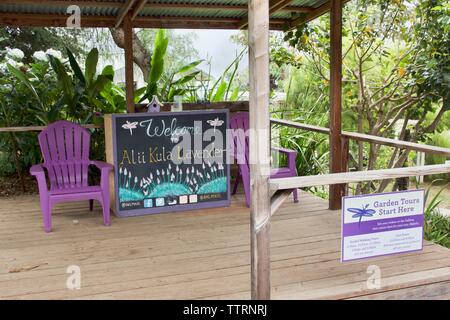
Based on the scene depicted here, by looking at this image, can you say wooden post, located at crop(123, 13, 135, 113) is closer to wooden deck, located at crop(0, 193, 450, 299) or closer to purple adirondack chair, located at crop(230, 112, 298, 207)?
purple adirondack chair, located at crop(230, 112, 298, 207)

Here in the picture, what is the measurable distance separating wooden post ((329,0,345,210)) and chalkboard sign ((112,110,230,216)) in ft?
3.76

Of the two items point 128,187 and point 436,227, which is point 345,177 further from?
point 436,227

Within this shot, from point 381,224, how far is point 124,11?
3878 millimetres

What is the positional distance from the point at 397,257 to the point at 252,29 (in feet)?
7.55

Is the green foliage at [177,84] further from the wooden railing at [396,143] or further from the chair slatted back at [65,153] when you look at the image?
the wooden railing at [396,143]

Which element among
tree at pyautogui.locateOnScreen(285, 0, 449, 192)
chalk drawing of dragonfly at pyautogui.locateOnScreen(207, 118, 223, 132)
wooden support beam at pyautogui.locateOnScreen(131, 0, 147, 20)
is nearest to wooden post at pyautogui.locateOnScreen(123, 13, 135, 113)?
wooden support beam at pyautogui.locateOnScreen(131, 0, 147, 20)

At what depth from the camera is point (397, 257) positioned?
13.3 ft

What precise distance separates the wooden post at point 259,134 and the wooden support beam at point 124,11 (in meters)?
3.18

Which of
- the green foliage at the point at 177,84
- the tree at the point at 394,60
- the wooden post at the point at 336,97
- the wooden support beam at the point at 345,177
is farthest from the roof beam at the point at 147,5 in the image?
the wooden support beam at the point at 345,177

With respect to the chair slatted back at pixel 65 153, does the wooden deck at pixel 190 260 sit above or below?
below

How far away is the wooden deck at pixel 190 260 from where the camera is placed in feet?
11.2

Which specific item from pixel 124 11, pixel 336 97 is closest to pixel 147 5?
pixel 124 11

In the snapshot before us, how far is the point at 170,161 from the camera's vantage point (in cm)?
547

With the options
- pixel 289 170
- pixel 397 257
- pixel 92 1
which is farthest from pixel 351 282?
pixel 92 1
